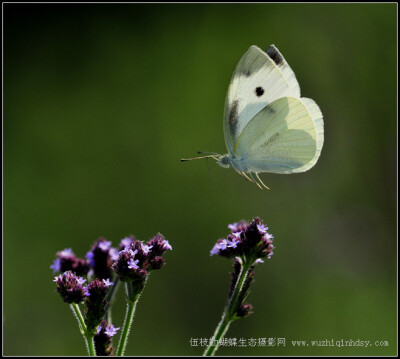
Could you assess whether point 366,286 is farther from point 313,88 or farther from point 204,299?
point 313,88

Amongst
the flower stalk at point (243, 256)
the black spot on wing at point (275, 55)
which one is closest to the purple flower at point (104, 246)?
the flower stalk at point (243, 256)

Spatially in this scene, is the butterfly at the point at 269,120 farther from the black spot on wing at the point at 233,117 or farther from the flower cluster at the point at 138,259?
the flower cluster at the point at 138,259

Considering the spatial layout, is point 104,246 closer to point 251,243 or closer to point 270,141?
point 251,243

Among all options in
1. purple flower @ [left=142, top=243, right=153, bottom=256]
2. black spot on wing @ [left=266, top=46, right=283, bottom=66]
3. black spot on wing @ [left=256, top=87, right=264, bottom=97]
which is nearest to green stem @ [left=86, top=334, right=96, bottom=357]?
purple flower @ [left=142, top=243, right=153, bottom=256]

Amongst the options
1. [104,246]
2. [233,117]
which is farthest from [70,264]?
[233,117]

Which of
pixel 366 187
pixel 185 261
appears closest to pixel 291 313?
pixel 185 261

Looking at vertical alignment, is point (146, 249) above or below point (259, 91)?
below
